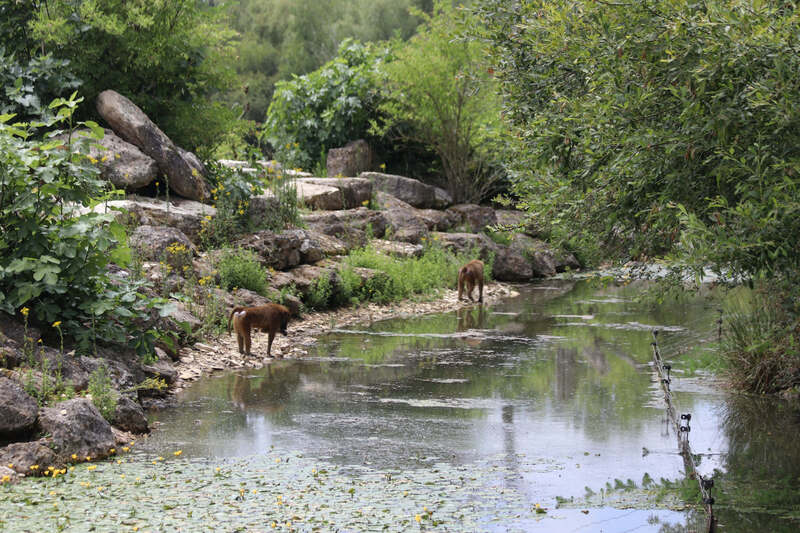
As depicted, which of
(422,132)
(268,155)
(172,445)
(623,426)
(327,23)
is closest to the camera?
(172,445)

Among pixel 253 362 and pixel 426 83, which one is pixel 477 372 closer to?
pixel 253 362

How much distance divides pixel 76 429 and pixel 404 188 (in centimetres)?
1697

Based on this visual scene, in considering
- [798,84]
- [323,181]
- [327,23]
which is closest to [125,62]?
[323,181]

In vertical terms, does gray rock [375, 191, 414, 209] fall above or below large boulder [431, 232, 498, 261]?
above

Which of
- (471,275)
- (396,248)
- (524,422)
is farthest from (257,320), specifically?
(396,248)

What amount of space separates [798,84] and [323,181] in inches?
635

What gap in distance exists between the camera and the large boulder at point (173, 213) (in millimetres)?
13016

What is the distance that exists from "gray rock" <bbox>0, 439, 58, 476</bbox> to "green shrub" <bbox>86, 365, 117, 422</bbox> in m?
1.00

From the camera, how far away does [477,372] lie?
10.5 m

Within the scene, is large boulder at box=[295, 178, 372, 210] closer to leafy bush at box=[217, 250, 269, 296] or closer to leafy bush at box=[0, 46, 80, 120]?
leafy bush at box=[217, 250, 269, 296]

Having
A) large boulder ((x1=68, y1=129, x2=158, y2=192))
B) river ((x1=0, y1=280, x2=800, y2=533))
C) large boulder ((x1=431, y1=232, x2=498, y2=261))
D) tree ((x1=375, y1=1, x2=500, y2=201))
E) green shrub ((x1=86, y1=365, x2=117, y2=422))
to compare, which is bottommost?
river ((x1=0, y1=280, x2=800, y2=533))

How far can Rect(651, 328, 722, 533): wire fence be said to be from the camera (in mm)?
5121

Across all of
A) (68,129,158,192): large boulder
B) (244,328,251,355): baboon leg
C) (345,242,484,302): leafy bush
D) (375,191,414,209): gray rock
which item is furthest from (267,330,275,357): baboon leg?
(375,191,414,209): gray rock

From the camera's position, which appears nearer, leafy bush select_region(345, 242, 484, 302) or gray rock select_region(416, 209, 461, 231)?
leafy bush select_region(345, 242, 484, 302)
